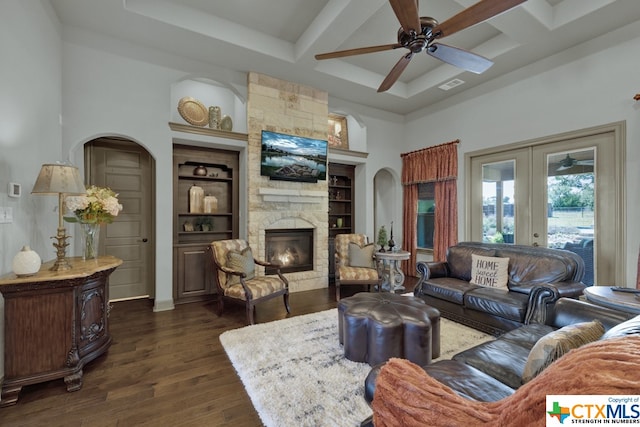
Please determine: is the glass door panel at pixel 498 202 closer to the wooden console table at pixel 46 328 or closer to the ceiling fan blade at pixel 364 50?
the ceiling fan blade at pixel 364 50

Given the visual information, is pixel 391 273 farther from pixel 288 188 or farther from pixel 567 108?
pixel 567 108

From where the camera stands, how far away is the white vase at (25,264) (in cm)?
192

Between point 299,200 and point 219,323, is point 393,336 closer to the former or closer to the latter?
point 219,323

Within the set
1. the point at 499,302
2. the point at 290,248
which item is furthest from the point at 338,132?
the point at 499,302

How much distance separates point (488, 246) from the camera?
3703 millimetres

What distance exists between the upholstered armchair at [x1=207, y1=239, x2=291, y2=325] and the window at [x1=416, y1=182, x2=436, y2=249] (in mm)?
3256

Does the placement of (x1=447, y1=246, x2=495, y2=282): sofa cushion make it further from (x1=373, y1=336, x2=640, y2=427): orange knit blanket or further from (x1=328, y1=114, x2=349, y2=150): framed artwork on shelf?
(x1=373, y1=336, x2=640, y2=427): orange knit blanket

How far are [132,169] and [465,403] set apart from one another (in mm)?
4821

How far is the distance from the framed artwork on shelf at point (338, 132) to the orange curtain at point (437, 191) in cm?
130

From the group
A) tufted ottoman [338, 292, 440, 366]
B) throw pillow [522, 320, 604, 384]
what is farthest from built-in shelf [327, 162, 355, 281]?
throw pillow [522, 320, 604, 384]

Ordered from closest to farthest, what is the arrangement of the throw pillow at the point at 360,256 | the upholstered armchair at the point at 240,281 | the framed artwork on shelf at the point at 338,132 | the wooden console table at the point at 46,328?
the wooden console table at the point at 46,328, the upholstered armchair at the point at 240,281, the throw pillow at the point at 360,256, the framed artwork on shelf at the point at 338,132

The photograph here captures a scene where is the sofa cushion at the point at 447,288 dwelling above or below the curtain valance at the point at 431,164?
below

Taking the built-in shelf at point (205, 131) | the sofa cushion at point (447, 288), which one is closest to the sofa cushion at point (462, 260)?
the sofa cushion at point (447, 288)

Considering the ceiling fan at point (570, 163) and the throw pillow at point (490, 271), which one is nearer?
the throw pillow at point (490, 271)
